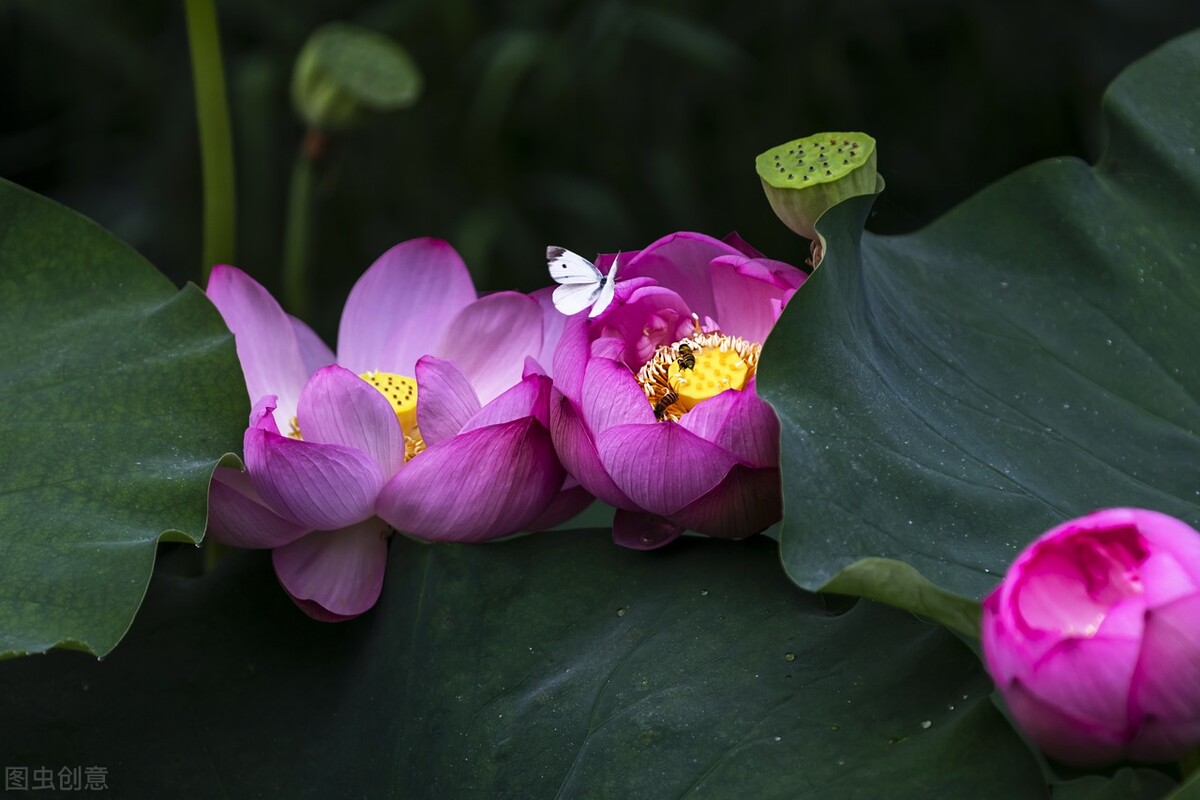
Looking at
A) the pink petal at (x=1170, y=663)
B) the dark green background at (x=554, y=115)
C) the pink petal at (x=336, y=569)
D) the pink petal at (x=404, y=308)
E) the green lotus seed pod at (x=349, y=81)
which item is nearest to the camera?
the pink petal at (x=1170, y=663)

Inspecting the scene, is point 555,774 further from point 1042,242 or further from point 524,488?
point 1042,242

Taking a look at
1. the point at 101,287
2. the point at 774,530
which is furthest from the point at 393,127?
the point at 774,530

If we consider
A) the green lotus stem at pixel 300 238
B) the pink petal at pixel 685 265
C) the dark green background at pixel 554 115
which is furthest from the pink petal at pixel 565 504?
the dark green background at pixel 554 115

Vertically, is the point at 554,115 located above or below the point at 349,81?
below

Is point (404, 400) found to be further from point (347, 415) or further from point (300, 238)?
point (300, 238)

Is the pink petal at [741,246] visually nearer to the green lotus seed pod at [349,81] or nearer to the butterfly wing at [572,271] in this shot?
the butterfly wing at [572,271]

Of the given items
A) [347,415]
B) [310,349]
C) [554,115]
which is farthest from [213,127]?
[554,115]
